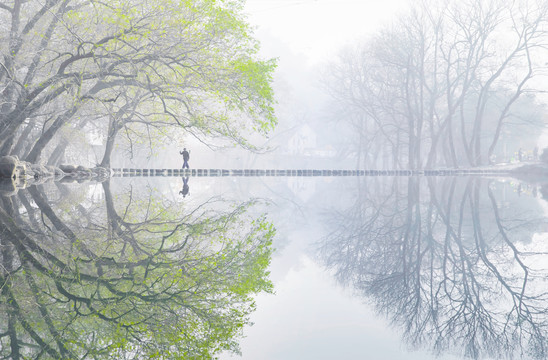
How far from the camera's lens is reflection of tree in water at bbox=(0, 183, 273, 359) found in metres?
3.15

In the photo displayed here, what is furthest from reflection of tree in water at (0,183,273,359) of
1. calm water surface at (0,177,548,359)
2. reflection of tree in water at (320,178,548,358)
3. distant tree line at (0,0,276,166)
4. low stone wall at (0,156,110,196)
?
distant tree line at (0,0,276,166)

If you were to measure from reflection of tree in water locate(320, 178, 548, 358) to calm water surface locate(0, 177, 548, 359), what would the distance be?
0.02 metres

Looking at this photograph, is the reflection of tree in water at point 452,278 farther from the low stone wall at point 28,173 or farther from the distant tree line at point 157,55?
the low stone wall at point 28,173

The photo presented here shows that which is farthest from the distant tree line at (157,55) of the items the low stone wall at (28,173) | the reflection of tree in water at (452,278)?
the reflection of tree in water at (452,278)

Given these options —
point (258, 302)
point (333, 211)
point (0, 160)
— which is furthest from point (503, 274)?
point (0, 160)

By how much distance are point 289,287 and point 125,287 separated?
4.25ft

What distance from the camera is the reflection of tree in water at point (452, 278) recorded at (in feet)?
11.2

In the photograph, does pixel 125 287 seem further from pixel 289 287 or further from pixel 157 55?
pixel 157 55

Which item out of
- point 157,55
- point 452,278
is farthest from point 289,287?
point 157,55

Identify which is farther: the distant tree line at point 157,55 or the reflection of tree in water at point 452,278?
the distant tree line at point 157,55

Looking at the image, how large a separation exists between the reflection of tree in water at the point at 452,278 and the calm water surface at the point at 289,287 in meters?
0.02

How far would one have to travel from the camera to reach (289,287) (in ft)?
15.2

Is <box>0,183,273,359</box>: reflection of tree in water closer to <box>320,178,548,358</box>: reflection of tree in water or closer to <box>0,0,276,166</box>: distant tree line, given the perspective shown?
<box>320,178,548,358</box>: reflection of tree in water

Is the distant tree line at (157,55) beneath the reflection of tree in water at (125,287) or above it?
above
